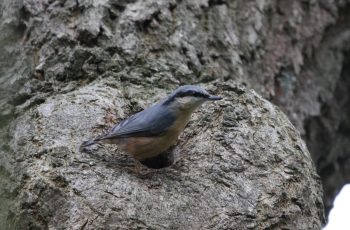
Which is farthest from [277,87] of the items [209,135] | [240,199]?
[240,199]

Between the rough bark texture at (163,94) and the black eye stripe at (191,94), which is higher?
the black eye stripe at (191,94)

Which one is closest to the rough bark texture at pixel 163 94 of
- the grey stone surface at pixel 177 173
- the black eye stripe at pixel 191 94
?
the grey stone surface at pixel 177 173

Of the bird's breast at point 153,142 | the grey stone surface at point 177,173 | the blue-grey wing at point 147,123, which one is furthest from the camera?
the bird's breast at point 153,142

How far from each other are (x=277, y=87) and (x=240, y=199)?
5.79ft

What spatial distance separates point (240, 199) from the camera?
3.49 metres

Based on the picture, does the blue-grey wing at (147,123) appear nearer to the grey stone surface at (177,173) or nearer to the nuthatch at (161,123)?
the nuthatch at (161,123)

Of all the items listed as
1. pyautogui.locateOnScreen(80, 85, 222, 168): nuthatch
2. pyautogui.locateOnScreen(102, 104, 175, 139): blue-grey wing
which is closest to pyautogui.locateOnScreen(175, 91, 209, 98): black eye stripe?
pyautogui.locateOnScreen(80, 85, 222, 168): nuthatch

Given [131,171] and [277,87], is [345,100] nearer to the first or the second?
[277,87]

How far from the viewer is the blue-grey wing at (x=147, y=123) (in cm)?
372

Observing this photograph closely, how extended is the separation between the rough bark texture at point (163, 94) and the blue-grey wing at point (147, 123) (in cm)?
12

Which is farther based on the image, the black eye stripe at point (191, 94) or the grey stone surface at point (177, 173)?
the black eye stripe at point (191, 94)

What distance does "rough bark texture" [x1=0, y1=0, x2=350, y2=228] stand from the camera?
341 cm

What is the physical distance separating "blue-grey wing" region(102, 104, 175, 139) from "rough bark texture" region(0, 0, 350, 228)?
12 cm

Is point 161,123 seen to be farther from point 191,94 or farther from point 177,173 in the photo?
point 177,173
